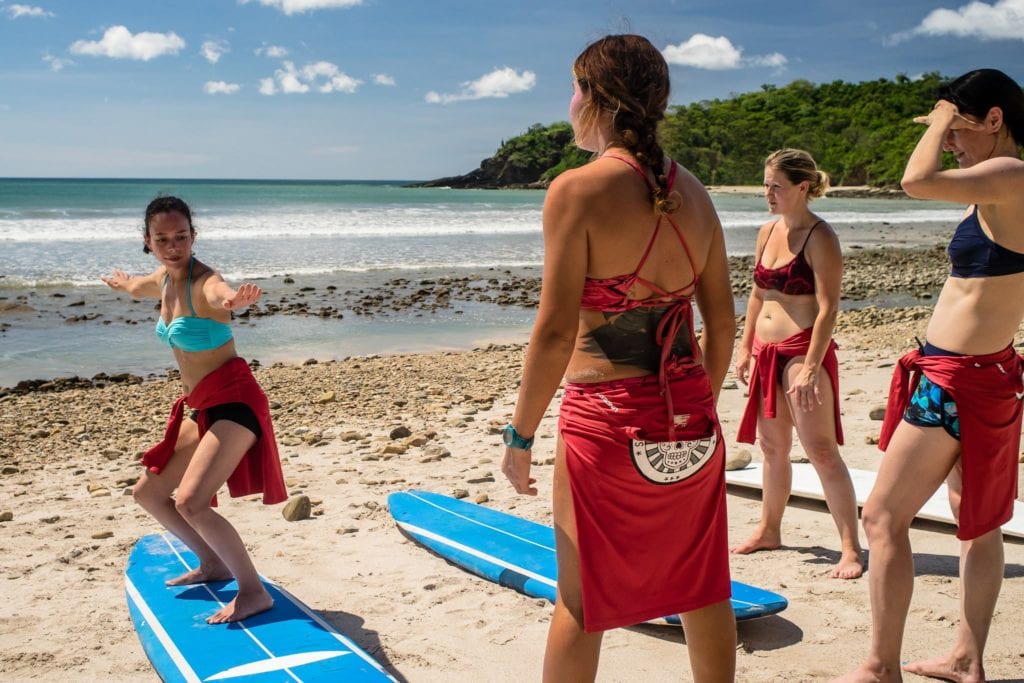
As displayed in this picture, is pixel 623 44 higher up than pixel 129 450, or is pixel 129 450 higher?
pixel 623 44

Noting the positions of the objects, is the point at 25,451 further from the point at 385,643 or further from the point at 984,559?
the point at 984,559

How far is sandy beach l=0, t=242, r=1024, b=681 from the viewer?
12.6 feet

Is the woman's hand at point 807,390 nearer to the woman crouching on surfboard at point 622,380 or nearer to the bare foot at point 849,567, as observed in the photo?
the bare foot at point 849,567

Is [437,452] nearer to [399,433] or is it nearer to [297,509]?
[399,433]

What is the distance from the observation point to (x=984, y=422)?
10.3ft

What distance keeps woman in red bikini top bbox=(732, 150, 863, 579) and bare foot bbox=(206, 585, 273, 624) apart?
2.43 metres

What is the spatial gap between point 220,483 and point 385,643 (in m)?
1.00

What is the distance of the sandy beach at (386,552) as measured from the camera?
3.84 metres

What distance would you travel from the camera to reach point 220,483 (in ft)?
13.1

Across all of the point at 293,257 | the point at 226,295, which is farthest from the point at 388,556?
the point at 293,257

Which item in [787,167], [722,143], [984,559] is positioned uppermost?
[722,143]

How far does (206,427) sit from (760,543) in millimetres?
2858

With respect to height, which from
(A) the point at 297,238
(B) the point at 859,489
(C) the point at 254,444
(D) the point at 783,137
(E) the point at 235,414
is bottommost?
(B) the point at 859,489

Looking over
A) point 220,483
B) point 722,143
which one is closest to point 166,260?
point 220,483
